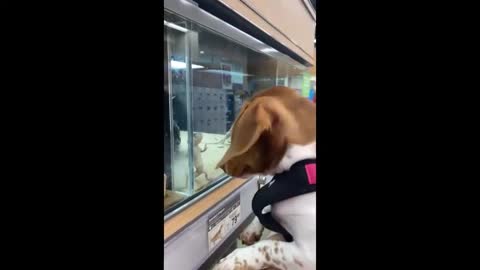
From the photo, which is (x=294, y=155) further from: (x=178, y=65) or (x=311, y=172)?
(x=178, y=65)

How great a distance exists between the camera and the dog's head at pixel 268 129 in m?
0.53

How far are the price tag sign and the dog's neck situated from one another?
28 centimetres

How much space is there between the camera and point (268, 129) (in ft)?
1.78

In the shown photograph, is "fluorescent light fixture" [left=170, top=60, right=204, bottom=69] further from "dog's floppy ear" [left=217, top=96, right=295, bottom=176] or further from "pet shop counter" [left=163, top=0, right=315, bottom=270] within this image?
"dog's floppy ear" [left=217, top=96, right=295, bottom=176]

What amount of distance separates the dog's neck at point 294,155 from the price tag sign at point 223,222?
0.28 meters

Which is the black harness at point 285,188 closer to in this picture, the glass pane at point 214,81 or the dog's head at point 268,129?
the dog's head at point 268,129

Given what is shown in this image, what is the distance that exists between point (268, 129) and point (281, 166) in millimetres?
70

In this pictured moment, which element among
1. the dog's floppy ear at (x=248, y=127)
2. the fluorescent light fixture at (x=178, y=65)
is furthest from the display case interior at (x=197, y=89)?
the dog's floppy ear at (x=248, y=127)

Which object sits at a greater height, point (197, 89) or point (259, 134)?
point (197, 89)

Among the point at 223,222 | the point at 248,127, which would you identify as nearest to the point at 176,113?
the point at 223,222
